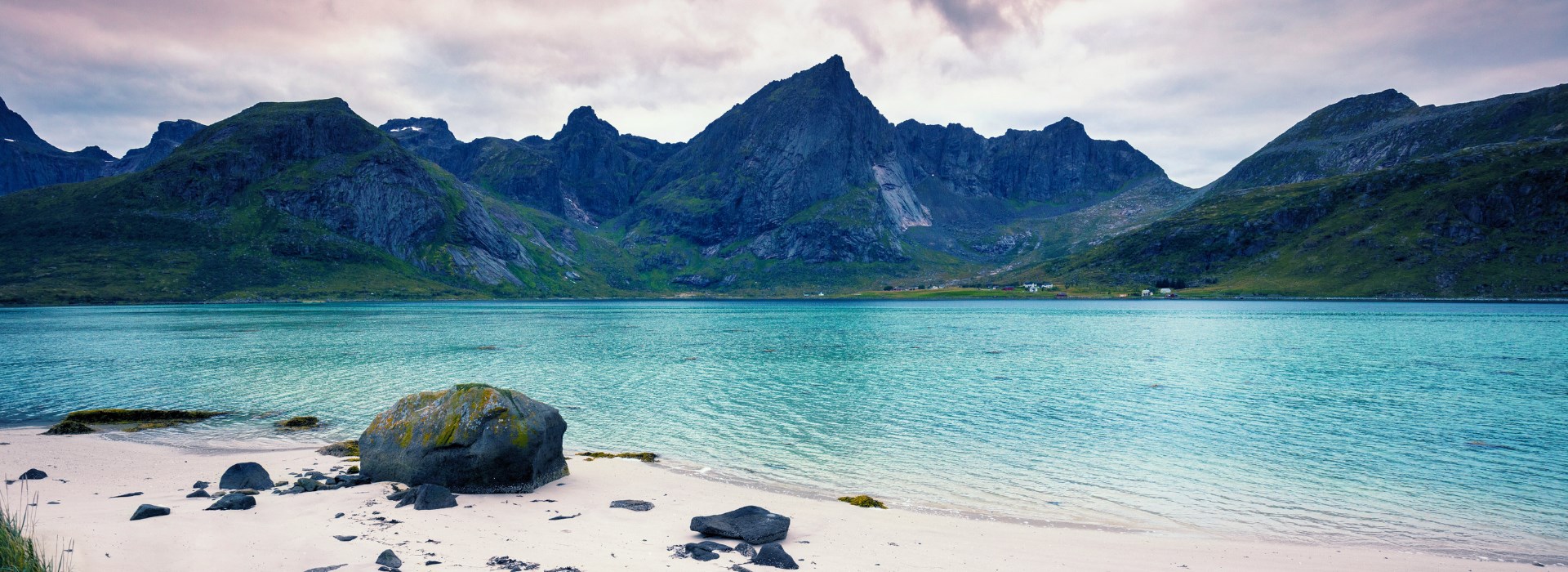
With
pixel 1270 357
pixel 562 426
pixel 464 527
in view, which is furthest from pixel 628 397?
pixel 1270 357

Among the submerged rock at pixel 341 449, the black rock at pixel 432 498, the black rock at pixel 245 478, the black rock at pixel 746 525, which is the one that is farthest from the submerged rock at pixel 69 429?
the black rock at pixel 746 525

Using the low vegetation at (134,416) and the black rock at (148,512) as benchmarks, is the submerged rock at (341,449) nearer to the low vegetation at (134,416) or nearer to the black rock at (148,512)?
the black rock at (148,512)

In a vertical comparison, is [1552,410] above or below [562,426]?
below

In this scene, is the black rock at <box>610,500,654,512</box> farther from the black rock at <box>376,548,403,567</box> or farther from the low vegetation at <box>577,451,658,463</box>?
the low vegetation at <box>577,451,658,463</box>

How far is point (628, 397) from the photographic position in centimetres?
4228

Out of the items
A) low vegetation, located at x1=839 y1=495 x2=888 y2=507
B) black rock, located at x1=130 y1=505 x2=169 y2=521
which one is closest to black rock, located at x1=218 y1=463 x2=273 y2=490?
black rock, located at x1=130 y1=505 x2=169 y2=521

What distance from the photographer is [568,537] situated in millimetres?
14766

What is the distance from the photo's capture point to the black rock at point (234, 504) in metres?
16.3

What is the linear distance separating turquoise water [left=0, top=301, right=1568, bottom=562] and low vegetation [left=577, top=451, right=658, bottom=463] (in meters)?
1.42

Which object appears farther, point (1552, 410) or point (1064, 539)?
point (1552, 410)

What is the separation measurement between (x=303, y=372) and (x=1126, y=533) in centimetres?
5958

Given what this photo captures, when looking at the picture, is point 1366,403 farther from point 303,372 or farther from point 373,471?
point 303,372

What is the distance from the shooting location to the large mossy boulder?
18.8 metres

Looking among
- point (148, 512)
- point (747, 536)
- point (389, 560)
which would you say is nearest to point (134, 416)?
point (148, 512)
